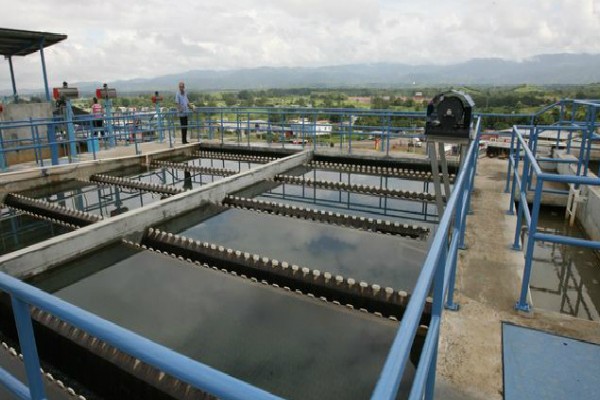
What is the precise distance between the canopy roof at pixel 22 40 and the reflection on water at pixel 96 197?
14.3 feet

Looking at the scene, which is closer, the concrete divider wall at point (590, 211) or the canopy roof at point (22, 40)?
the concrete divider wall at point (590, 211)

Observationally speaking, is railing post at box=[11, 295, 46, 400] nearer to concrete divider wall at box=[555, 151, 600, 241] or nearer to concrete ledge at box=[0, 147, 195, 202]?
concrete ledge at box=[0, 147, 195, 202]

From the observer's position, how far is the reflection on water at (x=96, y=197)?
712 centimetres

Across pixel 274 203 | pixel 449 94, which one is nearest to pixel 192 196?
pixel 274 203

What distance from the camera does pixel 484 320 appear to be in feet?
10.1

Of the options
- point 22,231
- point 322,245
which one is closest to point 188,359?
point 322,245

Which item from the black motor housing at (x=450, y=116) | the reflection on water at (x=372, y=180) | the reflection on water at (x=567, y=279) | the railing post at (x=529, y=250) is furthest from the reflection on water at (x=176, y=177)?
the railing post at (x=529, y=250)

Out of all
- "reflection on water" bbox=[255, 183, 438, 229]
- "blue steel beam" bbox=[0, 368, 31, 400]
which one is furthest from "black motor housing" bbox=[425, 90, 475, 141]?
"blue steel beam" bbox=[0, 368, 31, 400]

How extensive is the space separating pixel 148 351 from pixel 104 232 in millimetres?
4615

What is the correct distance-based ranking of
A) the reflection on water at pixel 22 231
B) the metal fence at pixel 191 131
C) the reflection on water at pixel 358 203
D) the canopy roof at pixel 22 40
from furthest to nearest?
the canopy roof at pixel 22 40 < the metal fence at pixel 191 131 < the reflection on water at pixel 358 203 < the reflection on water at pixel 22 231

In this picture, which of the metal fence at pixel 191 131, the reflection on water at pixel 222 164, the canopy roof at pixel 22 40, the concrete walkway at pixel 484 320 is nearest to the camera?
the concrete walkway at pixel 484 320

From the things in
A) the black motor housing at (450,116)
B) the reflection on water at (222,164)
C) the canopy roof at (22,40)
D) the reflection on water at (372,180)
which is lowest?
the reflection on water at (372,180)

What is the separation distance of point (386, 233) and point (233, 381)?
5.14 metres

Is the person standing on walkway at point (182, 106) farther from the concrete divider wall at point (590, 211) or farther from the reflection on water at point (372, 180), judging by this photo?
the concrete divider wall at point (590, 211)
